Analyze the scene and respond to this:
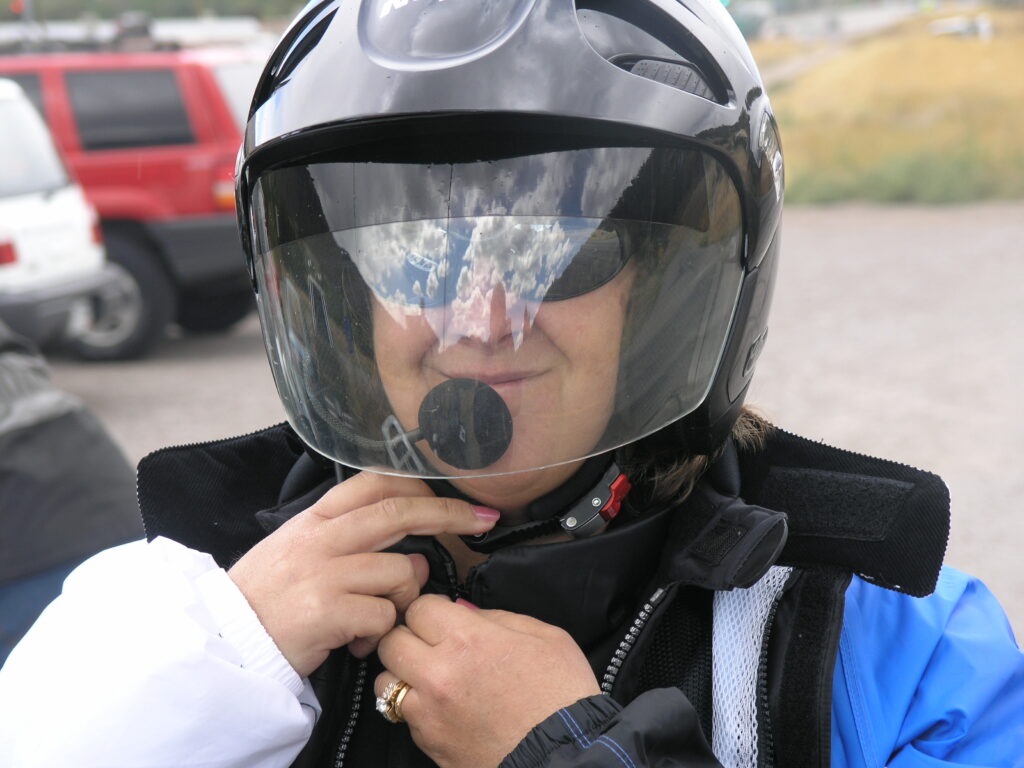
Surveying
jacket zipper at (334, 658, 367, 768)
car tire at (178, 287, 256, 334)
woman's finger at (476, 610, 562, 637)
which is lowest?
car tire at (178, 287, 256, 334)

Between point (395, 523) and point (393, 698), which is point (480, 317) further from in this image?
point (393, 698)

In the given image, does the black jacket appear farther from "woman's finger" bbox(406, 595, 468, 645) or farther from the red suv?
the red suv

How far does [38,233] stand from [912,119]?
12758mm

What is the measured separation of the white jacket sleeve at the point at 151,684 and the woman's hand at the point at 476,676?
0.43 ft

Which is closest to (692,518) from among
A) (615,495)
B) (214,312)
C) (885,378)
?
(615,495)

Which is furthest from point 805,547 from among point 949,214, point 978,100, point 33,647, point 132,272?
point 978,100

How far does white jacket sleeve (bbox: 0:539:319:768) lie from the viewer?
4.20 feet

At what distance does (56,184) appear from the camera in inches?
278

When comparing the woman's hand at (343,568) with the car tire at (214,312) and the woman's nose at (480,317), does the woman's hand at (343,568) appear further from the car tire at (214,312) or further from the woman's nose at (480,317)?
the car tire at (214,312)

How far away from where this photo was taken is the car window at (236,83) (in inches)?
317

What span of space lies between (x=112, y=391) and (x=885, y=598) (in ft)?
21.4

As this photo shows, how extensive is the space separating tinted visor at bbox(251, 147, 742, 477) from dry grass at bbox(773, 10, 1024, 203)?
13.2 m

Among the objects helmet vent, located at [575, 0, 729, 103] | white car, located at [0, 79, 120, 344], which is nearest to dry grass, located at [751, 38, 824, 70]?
white car, located at [0, 79, 120, 344]

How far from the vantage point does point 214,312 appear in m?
Result: 8.99
